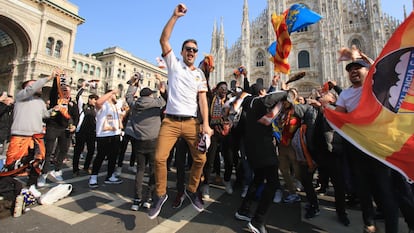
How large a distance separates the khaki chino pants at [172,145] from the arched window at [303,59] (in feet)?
97.0

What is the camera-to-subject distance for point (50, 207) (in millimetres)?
3008

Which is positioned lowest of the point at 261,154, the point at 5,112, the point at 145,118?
the point at 261,154

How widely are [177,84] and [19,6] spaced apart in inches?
1090

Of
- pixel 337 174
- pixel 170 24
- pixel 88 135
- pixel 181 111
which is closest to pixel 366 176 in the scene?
pixel 337 174

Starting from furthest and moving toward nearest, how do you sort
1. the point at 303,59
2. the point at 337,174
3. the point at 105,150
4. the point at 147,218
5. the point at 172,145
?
the point at 303,59
the point at 105,150
the point at 337,174
the point at 147,218
the point at 172,145

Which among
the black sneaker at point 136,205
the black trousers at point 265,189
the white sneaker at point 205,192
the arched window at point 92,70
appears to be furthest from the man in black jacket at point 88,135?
the arched window at point 92,70

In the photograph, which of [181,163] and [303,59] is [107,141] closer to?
[181,163]

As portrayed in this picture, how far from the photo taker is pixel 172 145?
246 centimetres

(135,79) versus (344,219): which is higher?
(135,79)

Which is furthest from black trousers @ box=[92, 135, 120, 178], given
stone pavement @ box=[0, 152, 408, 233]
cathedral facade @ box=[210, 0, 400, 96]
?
cathedral facade @ box=[210, 0, 400, 96]

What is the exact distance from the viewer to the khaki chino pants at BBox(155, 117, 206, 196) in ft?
7.71

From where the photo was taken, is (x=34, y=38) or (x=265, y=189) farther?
(x=34, y=38)

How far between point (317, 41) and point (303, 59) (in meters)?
2.74

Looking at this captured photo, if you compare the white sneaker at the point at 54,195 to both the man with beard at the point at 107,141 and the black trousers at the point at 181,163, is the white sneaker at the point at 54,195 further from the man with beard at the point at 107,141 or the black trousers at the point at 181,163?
the black trousers at the point at 181,163
